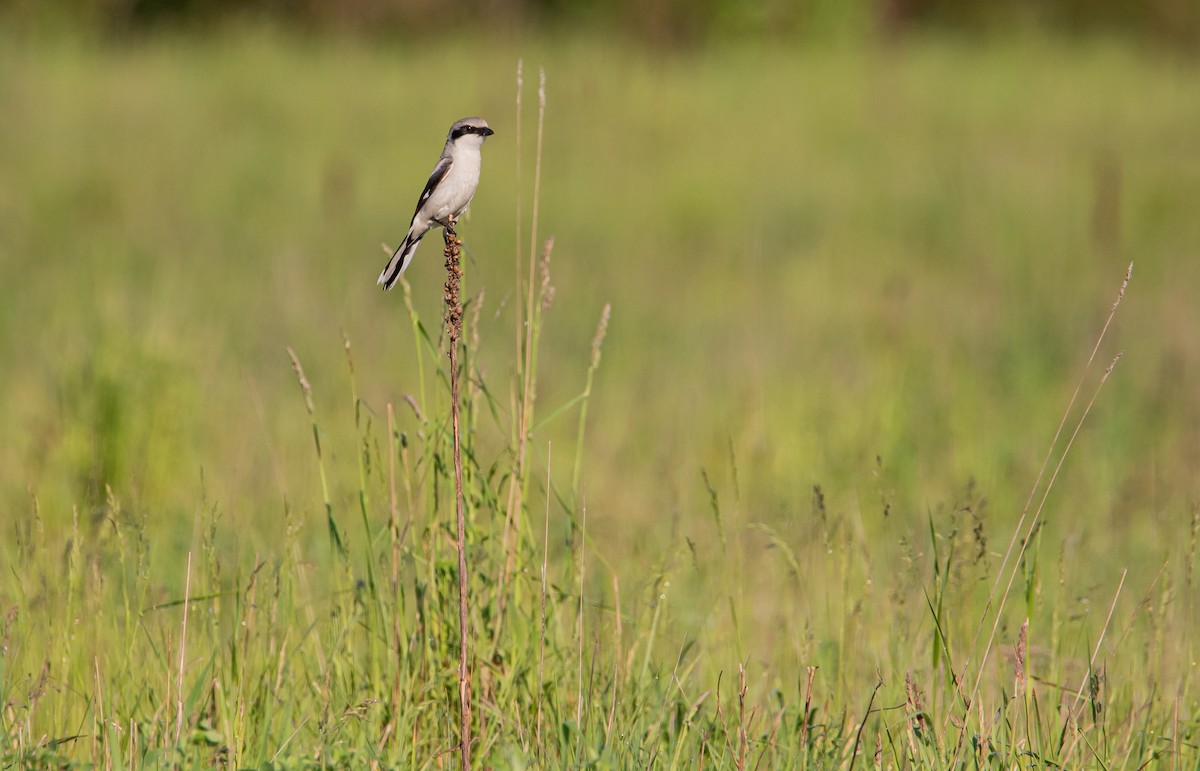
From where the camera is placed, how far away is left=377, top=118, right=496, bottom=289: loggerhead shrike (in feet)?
8.88

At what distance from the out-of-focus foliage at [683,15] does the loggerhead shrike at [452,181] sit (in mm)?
14480

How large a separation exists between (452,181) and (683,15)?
17235 mm

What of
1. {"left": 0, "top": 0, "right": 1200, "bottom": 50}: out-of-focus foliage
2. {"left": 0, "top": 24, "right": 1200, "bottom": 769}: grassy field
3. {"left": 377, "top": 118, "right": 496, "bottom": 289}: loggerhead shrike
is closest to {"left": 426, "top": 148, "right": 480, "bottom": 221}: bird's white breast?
{"left": 377, "top": 118, "right": 496, "bottom": 289}: loggerhead shrike

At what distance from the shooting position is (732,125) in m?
12.8

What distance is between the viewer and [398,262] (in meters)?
2.56

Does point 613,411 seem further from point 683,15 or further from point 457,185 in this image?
point 683,15

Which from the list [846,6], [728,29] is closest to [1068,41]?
[846,6]

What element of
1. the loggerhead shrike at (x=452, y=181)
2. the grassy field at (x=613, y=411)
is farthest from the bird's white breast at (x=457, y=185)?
the grassy field at (x=613, y=411)

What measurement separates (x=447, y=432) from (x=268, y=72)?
11882 mm

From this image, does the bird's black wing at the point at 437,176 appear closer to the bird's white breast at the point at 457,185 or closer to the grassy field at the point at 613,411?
the bird's white breast at the point at 457,185

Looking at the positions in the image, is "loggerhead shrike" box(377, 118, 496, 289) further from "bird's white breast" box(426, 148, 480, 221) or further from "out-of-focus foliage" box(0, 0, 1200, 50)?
"out-of-focus foliage" box(0, 0, 1200, 50)

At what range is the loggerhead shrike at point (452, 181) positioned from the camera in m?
2.71

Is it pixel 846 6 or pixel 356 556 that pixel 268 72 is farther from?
pixel 356 556

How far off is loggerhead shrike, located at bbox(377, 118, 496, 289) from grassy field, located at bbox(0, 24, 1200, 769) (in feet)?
1.22
